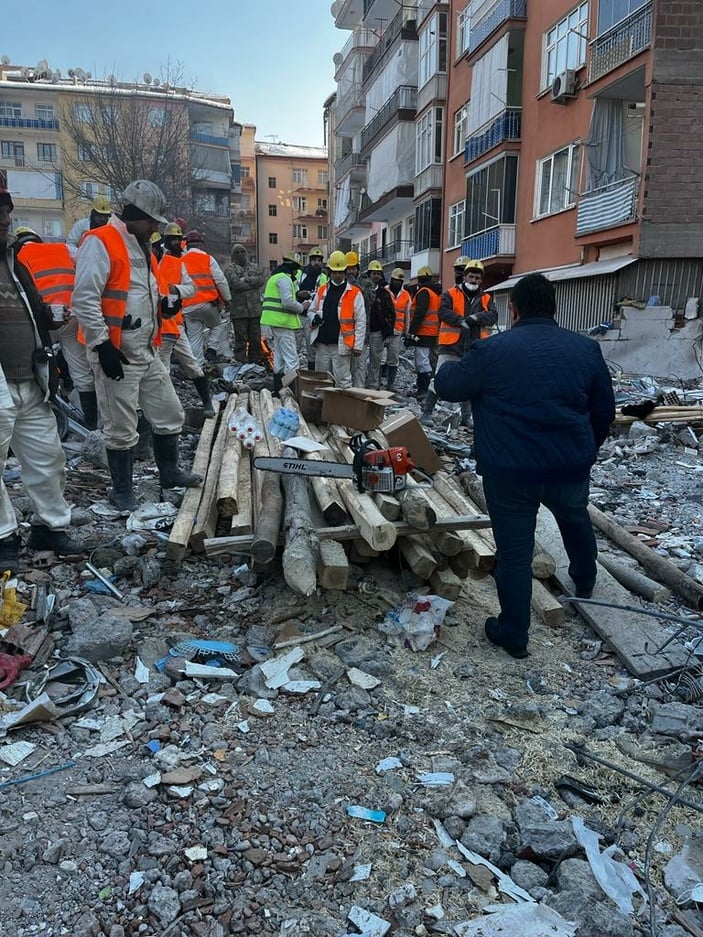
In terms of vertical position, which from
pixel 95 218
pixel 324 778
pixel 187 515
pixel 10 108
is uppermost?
pixel 10 108

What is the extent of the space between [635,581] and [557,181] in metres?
17.0

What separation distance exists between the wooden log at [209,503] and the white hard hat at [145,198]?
1883 mm

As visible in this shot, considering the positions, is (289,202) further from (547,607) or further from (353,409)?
(547,607)

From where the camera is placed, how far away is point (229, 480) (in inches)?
185

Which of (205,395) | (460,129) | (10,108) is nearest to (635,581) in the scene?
(205,395)

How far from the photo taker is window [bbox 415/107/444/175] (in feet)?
87.9

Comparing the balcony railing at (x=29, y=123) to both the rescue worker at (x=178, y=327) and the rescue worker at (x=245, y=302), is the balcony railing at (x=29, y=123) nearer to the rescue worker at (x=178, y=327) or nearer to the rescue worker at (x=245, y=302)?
the rescue worker at (x=245, y=302)

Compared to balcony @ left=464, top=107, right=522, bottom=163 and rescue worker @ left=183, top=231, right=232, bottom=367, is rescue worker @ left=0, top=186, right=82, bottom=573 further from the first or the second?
balcony @ left=464, top=107, right=522, bottom=163

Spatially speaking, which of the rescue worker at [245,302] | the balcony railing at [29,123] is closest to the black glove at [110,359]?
the rescue worker at [245,302]

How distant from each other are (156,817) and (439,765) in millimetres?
1062

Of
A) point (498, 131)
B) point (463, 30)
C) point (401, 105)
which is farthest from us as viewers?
point (401, 105)

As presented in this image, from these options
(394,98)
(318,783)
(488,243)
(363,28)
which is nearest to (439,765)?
(318,783)

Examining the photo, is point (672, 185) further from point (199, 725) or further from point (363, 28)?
point (363, 28)

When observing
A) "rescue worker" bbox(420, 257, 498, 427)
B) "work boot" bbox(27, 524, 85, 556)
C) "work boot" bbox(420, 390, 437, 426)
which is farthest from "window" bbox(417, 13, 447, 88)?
"work boot" bbox(27, 524, 85, 556)
